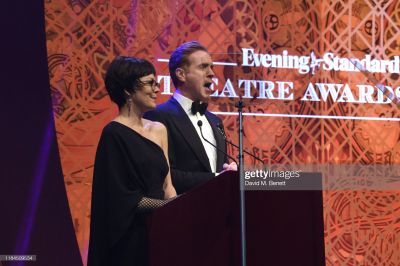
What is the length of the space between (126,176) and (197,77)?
0.94 metres

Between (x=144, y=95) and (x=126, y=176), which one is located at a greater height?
(x=144, y=95)

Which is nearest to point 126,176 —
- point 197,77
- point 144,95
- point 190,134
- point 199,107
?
point 144,95

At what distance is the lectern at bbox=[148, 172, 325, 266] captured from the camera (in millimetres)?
2525

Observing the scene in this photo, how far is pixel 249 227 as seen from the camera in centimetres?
253

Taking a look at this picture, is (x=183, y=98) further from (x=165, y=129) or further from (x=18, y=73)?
(x=18, y=73)

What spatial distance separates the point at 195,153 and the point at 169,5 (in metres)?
1.65

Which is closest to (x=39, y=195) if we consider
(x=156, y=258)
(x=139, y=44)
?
(x=139, y=44)

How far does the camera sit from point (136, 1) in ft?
15.6

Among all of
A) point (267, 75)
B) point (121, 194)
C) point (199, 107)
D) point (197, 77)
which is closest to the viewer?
point (121, 194)

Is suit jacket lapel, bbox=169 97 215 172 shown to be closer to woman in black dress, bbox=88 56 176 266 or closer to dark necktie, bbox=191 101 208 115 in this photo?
dark necktie, bbox=191 101 208 115

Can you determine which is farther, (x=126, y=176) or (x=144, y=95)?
(x=144, y=95)

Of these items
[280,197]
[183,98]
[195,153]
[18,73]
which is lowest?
[280,197]

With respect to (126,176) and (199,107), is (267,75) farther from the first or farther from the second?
(126,176)

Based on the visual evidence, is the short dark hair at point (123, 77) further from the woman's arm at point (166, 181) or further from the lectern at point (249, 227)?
the lectern at point (249, 227)
